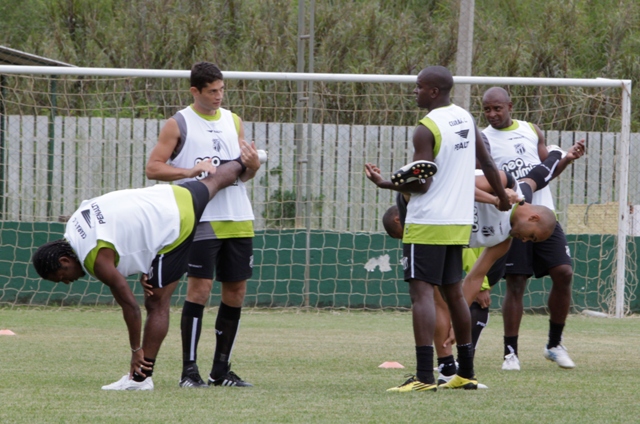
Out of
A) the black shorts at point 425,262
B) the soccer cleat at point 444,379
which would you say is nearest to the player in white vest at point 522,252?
the soccer cleat at point 444,379

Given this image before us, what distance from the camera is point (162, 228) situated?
18.1 ft

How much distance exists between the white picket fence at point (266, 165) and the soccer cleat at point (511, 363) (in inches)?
216

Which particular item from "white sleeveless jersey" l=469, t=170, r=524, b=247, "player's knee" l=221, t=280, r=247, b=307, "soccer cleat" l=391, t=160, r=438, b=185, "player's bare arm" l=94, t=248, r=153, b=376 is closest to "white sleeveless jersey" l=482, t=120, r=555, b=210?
"white sleeveless jersey" l=469, t=170, r=524, b=247

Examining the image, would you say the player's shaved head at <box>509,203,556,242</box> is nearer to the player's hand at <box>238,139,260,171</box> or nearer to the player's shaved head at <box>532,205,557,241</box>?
the player's shaved head at <box>532,205,557,241</box>

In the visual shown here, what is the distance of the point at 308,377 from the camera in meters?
6.36

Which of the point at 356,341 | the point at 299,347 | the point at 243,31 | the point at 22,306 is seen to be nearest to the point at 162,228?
the point at 299,347

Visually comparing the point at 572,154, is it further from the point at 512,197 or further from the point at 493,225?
the point at 512,197

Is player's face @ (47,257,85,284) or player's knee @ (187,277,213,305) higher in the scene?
player's face @ (47,257,85,284)

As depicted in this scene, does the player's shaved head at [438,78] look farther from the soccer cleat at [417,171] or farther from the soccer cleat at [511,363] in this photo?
the soccer cleat at [511,363]

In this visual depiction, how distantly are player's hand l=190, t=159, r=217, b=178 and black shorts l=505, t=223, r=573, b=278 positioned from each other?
8.49 feet

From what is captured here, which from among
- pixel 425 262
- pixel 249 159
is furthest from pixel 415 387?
pixel 249 159

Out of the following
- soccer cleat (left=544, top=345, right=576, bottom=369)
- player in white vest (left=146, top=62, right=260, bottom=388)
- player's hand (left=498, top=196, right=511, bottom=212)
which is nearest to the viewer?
player in white vest (left=146, top=62, right=260, bottom=388)

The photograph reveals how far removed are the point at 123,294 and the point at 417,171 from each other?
1.71 meters

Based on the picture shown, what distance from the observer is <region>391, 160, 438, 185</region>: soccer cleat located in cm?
551
